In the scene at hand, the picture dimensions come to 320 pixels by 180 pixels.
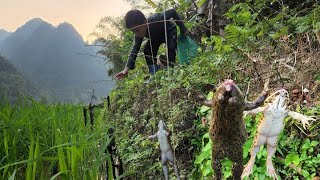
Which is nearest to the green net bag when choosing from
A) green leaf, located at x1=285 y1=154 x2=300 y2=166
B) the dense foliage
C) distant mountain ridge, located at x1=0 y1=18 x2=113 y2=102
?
the dense foliage

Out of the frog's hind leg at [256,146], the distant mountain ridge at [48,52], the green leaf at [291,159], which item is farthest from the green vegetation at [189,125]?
the distant mountain ridge at [48,52]

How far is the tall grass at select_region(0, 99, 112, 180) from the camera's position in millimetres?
1481

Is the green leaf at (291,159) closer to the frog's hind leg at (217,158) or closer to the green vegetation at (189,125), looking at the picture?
the green vegetation at (189,125)

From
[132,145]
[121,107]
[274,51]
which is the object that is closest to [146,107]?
[132,145]

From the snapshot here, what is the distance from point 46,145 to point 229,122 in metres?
1.43

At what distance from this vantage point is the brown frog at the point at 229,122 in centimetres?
90

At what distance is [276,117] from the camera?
1.01 m

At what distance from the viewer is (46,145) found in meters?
2.09

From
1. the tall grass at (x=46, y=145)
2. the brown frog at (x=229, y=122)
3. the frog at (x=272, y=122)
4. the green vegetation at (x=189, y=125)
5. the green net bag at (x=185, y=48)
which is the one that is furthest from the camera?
the green net bag at (x=185, y=48)

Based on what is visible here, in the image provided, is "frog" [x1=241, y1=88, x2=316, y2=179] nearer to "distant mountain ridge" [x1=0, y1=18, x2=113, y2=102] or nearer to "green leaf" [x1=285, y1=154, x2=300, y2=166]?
"green leaf" [x1=285, y1=154, x2=300, y2=166]

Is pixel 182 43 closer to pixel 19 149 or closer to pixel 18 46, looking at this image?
pixel 19 149

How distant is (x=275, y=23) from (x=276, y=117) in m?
2.20

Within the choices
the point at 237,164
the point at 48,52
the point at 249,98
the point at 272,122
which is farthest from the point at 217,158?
the point at 48,52

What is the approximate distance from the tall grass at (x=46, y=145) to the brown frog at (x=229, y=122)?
0.59m
